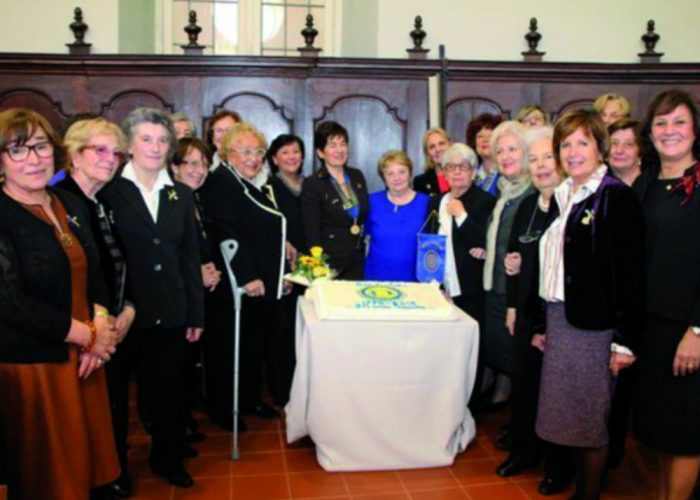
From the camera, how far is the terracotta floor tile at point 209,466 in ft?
10.0

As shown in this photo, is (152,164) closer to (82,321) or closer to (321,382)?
(82,321)

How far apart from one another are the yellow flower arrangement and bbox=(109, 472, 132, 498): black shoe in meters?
1.21

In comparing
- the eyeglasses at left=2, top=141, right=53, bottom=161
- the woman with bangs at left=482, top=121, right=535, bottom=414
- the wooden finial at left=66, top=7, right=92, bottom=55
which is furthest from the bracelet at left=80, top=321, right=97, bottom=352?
the wooden finial at left=66, top=7, right=92, bottom=55

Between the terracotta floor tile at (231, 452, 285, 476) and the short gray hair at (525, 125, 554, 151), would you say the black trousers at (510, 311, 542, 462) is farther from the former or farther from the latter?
the terracotta floor tile at (231, 452, 285, 476)

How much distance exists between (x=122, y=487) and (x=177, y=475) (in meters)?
0.24

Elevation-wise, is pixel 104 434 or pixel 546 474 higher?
pixel 104 434

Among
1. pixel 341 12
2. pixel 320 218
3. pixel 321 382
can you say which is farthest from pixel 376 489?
pixel 341 12

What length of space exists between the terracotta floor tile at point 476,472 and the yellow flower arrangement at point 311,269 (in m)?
1.15

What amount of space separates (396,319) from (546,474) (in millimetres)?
978

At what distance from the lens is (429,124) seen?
5453 millimetres

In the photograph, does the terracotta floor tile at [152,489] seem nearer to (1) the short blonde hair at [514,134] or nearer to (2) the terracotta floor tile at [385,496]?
(2) the terracotta floor tile at [385,496]

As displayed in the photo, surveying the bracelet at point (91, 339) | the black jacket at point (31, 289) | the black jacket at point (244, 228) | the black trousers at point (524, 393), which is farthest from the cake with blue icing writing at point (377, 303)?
the black jacket at point (31, 289)

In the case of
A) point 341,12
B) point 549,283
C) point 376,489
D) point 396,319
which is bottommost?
point 376,489

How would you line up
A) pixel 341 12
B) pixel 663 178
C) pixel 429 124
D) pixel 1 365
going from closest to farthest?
pixel 1 365, pixel 663 178, pixel 429 124, pixel 341 12
